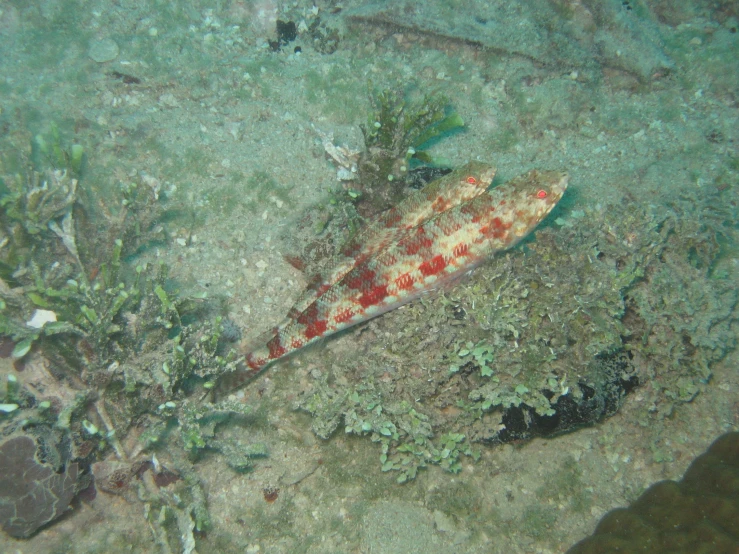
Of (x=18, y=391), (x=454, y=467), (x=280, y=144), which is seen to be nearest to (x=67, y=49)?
(x=280, y=144)

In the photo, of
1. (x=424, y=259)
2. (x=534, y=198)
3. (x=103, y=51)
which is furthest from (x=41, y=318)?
(x=103, y=51)

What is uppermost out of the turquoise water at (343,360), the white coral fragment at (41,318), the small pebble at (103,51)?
the small pebble at (103,51)

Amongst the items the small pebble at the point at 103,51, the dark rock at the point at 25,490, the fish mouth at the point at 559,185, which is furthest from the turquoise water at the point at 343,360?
the small pebble at the point at 103,51

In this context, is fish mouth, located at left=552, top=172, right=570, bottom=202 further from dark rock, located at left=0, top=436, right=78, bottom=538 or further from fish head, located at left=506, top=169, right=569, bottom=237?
dark rock, located at left=0, top=436, right=78, bottom=538

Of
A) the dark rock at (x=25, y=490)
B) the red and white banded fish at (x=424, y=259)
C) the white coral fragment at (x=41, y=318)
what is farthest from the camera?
the red and white banded fish at (x=424, y=259)

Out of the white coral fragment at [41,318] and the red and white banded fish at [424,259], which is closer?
the white coral fragment at [41,318]

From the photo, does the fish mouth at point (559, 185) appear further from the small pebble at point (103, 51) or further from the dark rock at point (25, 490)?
the small pebble at point (103, 51)

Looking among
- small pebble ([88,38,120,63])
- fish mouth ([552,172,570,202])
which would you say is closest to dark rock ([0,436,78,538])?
fish mouth ([552,172,570,202])

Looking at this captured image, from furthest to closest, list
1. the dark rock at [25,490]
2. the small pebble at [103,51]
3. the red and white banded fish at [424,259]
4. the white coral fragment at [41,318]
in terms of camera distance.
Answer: the small pebble at [103,51], the red and white banded fish at [424,259], the white coral fragment at [41,318], the dark rock at [25,490]

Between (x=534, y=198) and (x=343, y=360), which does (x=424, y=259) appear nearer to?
(x=534, y=198)

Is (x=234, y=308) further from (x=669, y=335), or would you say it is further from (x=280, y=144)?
(x=669, y=335)
